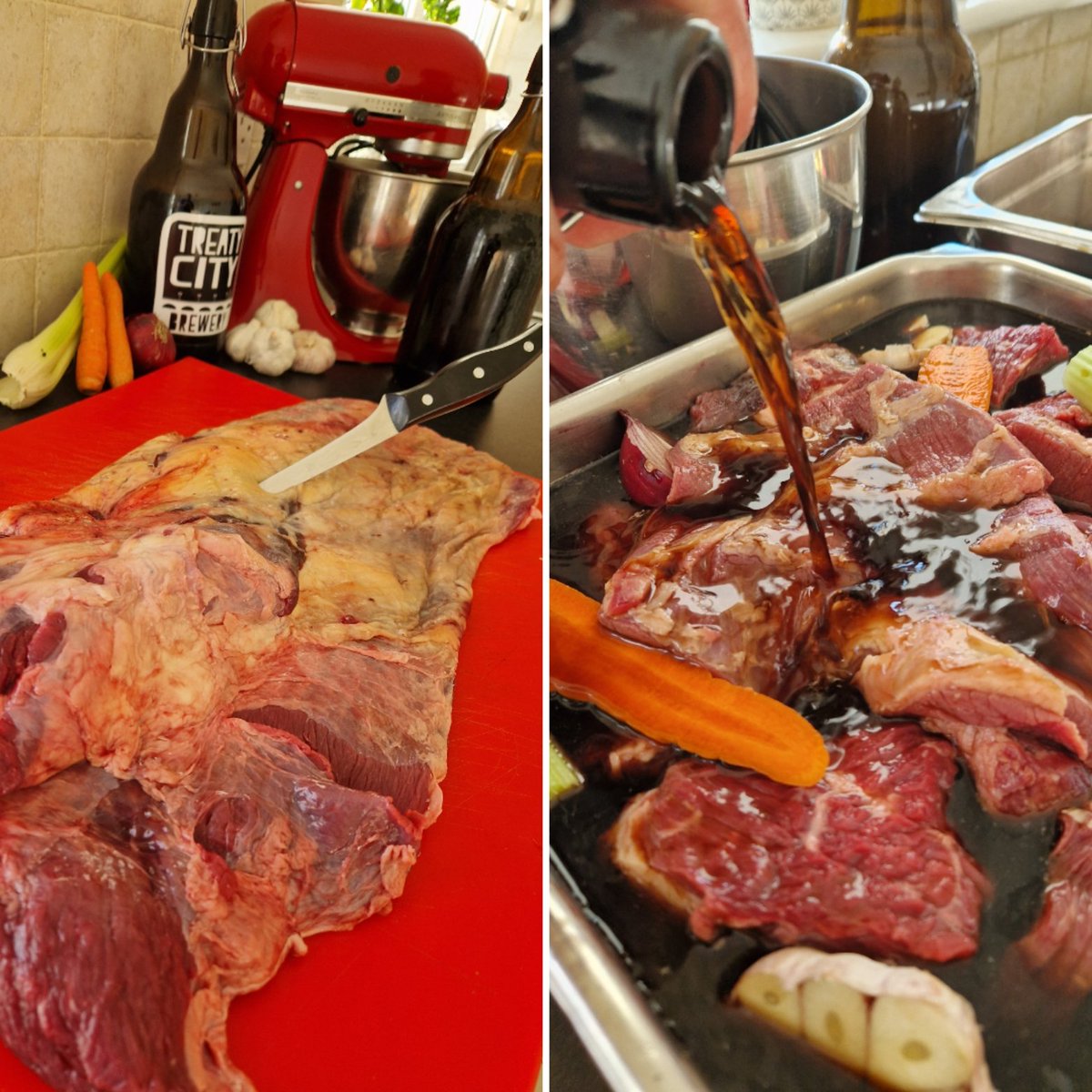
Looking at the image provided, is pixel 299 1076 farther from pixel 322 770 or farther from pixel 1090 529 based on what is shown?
pixel 1090 529

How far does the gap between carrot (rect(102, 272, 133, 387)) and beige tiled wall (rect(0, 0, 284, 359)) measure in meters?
0.12

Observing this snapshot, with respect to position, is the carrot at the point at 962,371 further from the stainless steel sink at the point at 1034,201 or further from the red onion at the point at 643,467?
the red onion at the point at 643,467

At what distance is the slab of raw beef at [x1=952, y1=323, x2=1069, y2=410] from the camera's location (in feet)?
3.28

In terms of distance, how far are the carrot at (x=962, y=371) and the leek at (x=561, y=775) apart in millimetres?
542

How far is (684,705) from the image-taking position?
0.58 meters

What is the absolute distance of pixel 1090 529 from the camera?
0.75 metres

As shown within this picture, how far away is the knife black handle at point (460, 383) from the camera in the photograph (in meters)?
1.00

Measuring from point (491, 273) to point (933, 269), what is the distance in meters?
0.49

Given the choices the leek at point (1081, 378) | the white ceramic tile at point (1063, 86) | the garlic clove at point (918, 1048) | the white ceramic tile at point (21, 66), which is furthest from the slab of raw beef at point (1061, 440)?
the white ceramic tile at point (21, 66)

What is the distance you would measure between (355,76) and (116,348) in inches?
16.4

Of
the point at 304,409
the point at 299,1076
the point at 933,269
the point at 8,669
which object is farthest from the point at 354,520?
the point at 933,269

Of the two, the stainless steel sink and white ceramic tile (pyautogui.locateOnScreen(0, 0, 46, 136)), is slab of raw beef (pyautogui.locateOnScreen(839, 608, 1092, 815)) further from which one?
white ceramic tile (pyautogui.locateOnScreen(0, 0, 46, 136))

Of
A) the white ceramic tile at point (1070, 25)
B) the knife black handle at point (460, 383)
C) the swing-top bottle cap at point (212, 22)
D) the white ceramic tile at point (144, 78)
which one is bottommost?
the knife black handle at point (460, 383)

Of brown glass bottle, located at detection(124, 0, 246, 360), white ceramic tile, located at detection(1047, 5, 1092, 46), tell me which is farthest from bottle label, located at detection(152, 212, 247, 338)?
white ceramic tile, located at detection(1047, 5, 1092, 46)
